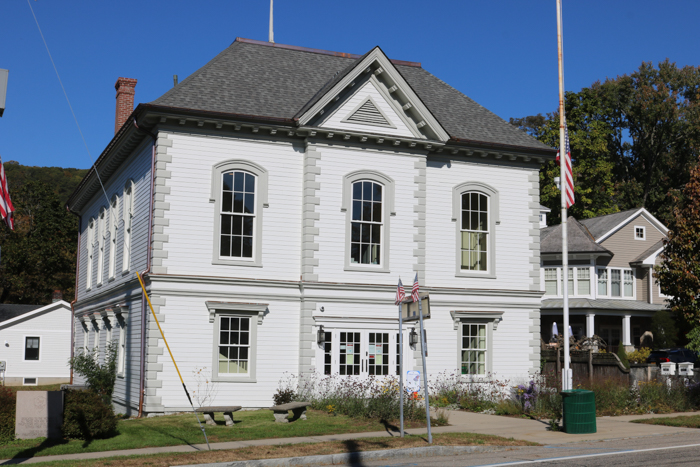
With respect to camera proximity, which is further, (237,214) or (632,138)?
(632,138)

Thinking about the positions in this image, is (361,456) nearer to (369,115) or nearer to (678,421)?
(678,421)

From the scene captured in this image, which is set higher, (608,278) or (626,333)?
(608,278)

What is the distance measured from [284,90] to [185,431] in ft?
38.1

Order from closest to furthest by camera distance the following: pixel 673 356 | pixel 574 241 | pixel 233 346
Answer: pixel 233 346 → pixel 673 356 → pixel 574 241

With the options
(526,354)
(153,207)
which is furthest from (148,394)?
(526,354)

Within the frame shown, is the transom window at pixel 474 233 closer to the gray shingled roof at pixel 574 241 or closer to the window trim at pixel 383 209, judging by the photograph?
the window trim at pixel 383 209

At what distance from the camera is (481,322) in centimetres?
2348

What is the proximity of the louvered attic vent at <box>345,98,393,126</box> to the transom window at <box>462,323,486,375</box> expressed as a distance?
22.9 feet

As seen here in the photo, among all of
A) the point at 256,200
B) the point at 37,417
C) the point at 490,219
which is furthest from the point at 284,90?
the point at 37,417

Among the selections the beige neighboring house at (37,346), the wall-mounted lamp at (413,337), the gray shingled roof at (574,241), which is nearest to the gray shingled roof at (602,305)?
the gray shingled roof at (574,241)

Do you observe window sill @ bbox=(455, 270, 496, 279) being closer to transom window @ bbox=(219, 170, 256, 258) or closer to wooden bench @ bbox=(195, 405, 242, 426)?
transom window @ bbox=(219, 170, 256, 258)

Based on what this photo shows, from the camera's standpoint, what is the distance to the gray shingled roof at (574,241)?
142 feet

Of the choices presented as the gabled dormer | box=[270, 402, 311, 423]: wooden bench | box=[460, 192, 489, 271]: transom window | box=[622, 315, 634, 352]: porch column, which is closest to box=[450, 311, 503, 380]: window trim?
box=[460, 192, 489, 271]: transom window

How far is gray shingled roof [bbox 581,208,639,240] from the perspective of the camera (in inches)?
1802
